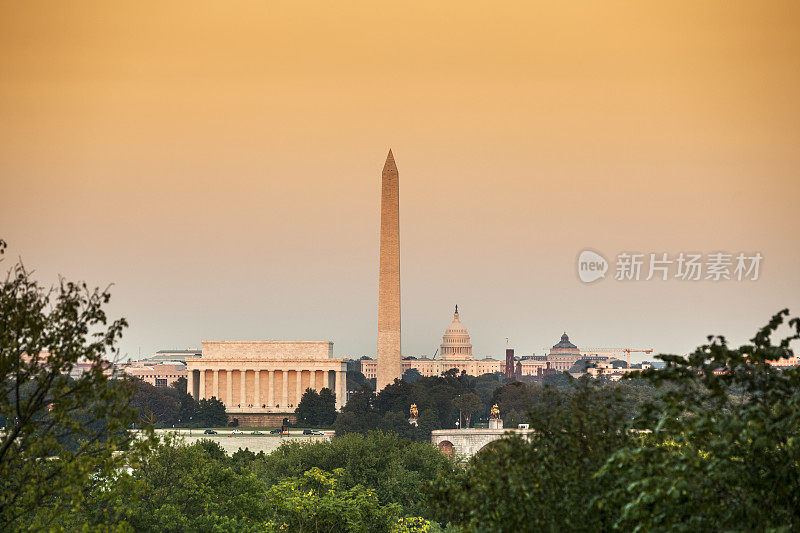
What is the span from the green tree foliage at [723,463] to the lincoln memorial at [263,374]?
144 meters

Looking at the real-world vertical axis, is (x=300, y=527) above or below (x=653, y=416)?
below

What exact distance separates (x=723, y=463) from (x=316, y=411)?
123 metres

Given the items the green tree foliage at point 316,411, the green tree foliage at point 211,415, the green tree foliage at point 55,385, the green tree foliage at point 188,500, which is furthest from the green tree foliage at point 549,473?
the green tree foliage at point 211,415

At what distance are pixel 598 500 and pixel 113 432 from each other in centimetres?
817

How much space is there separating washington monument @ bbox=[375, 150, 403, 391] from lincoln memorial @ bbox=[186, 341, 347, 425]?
78.1ft

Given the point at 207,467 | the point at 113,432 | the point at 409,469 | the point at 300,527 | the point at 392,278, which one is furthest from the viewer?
the point at 392,278

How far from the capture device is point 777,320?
53.8 feet

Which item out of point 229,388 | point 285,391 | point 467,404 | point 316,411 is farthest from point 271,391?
point 467,404

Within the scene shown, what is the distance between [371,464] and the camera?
74.5 m

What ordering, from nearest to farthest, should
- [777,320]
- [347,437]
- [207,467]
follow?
1. [777,320]
2. [207,467]
3. [347,437]

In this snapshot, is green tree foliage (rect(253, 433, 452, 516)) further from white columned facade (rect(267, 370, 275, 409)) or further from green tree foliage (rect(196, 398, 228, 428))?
white columned facade (rect(267, 370, 275, 409))

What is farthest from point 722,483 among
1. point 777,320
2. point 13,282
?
point 13,282

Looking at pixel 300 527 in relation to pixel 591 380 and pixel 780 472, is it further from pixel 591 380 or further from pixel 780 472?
pixel 780 472

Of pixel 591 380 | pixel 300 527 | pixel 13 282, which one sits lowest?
pixel 300 527
